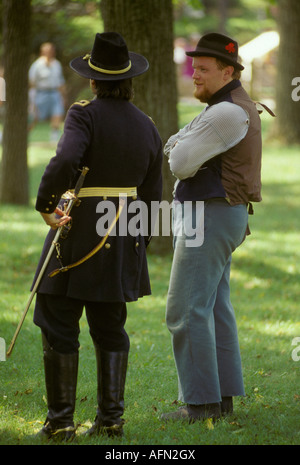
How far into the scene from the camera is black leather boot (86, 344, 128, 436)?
4234 millimetres

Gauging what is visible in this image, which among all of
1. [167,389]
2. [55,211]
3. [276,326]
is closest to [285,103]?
Result: [276,326]

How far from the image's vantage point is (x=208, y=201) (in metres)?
4.41

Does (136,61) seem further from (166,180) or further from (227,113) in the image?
(166,180)

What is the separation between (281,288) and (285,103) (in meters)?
10.2

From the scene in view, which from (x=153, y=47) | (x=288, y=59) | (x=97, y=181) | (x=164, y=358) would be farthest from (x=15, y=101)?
(x=288, y=59)

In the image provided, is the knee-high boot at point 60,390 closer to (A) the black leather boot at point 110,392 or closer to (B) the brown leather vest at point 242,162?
(A) the black leather boot at point 110,392

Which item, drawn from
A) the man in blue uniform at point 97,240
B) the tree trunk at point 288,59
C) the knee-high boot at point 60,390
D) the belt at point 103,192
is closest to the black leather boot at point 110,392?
the man in blue uniform at point 97,240

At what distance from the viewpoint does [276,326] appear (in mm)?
7008

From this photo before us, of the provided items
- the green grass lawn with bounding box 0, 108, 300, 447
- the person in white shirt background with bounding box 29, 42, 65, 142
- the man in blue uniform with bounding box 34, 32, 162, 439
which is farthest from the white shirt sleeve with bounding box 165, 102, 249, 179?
the person in white shirt background with bounding box 29, 42, 65, 142

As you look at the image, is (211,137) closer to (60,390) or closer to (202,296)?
(202,296)

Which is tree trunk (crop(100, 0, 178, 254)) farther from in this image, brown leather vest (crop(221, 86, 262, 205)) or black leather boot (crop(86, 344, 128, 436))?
black leather boot (crop(86, 344, 128, 436))

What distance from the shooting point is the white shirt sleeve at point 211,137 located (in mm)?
4270

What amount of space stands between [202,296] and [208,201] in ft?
1.78

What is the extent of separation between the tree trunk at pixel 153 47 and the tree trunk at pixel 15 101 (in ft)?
10.4
